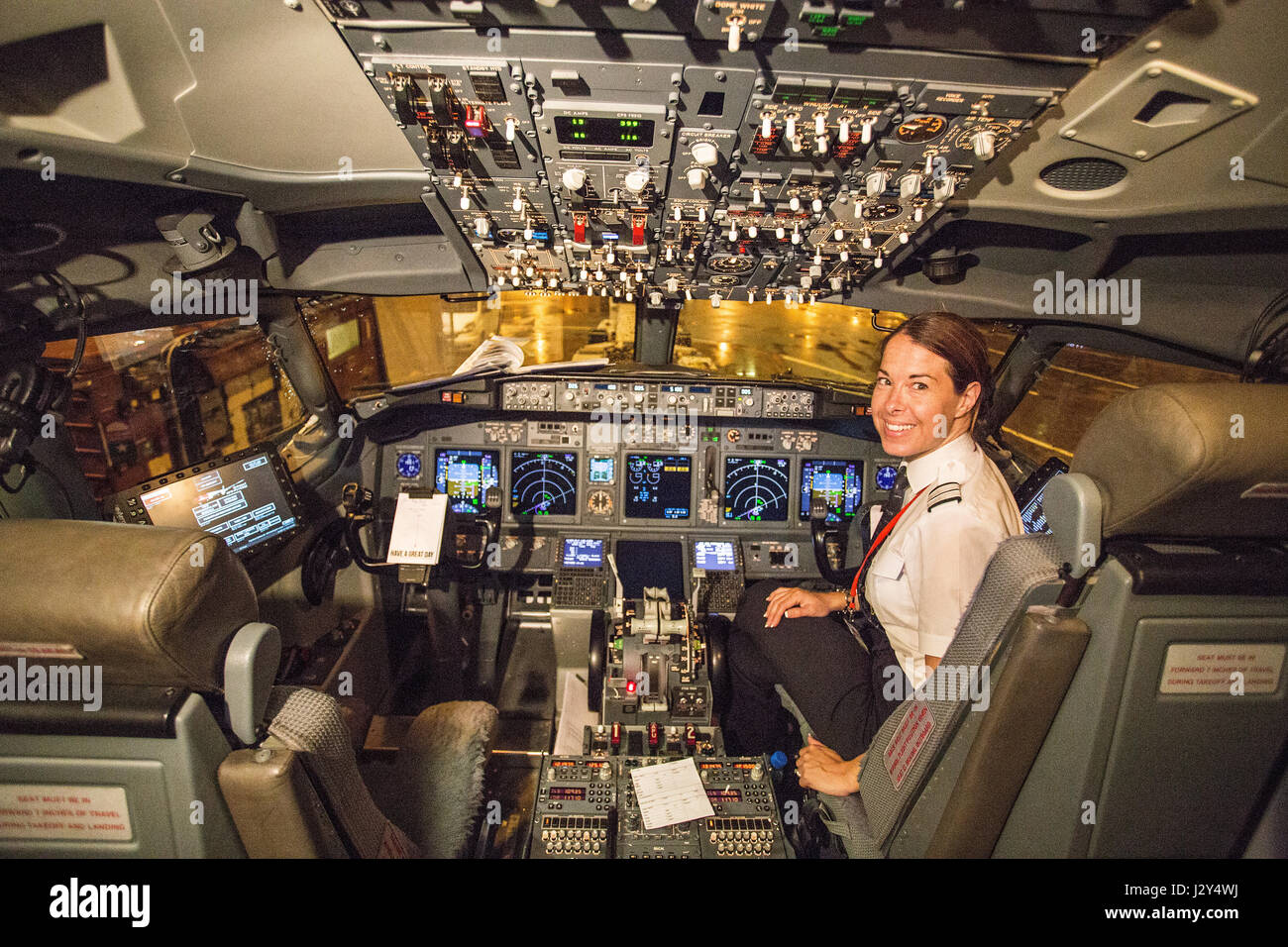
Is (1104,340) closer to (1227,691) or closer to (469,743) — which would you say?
(1227,691)

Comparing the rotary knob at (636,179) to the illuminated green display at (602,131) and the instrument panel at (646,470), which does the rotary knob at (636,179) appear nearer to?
the illuminated green display at (602,131)

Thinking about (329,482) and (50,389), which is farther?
(329,482)

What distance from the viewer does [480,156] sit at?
1659mm

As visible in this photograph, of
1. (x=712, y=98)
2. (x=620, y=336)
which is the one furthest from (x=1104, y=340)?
(x=620, y=336)

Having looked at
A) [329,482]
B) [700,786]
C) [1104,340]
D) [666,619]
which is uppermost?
[1104,340]

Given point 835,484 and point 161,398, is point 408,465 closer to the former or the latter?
point 161,398

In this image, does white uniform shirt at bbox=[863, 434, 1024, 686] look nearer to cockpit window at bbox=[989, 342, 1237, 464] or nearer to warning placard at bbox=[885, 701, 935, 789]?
warning placard at bbox=[885, 701, 935, 789]

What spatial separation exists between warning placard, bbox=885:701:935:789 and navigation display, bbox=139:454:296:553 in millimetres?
2401

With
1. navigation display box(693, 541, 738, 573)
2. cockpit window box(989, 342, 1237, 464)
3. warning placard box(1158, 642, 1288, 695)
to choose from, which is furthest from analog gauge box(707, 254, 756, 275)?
warning placard box(1158, 642, 1288, 695)

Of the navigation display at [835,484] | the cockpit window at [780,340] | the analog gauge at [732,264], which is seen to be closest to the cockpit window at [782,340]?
the cockpit window at [780,340]

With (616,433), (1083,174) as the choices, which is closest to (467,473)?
→ (616,433)

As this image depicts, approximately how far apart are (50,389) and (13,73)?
80 centimetres

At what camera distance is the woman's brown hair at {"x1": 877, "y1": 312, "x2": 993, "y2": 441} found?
5.31ft

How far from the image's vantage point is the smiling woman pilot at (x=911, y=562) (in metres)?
1.45
